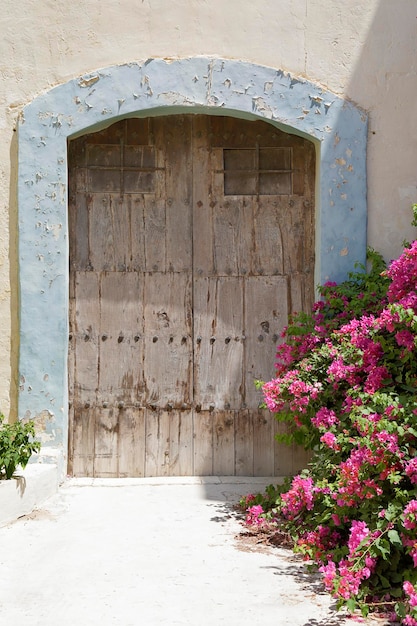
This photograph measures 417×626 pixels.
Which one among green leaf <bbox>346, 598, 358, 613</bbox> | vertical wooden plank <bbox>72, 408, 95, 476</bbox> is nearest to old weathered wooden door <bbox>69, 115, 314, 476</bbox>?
vertical wooden plank <bbox>72, 408, 95, 476</bbox>

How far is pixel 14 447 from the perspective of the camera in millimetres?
4691

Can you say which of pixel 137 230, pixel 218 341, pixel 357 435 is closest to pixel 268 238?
pixel 218 341

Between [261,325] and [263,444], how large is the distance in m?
0.80

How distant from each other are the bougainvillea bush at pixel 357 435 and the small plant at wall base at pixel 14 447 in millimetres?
1319

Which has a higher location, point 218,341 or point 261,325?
point 261,325

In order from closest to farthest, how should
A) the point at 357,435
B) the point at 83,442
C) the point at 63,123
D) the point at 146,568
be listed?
1. the point at 146,568
2. the point at 357,435
3. the point at 63,123
4. the point at 83,442

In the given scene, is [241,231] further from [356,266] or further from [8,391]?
[8,391]

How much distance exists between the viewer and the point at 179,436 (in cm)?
554

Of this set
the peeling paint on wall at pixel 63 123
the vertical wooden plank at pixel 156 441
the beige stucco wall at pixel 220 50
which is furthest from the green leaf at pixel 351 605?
the beige stucco wall at pixel 220 50

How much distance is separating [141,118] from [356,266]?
1747mm

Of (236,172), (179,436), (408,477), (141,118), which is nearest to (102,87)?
(141,118)

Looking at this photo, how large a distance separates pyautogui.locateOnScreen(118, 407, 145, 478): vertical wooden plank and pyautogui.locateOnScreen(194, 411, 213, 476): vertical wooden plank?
1.17 ft

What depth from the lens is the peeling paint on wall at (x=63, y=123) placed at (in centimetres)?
522

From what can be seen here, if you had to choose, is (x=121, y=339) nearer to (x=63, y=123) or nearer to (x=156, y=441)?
(x=156, y=441)
